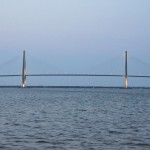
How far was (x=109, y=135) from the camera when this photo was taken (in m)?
14.8

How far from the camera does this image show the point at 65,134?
48.8 ft

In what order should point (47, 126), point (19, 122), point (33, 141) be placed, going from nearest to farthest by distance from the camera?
1. point (33, 141)
2. point (47, 126)
3. point (19, 122)

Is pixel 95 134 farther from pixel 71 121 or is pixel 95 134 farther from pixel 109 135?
pixel 71 121

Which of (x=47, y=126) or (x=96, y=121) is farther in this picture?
(x=96, y=121)

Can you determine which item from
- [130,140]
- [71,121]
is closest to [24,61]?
[71,121]

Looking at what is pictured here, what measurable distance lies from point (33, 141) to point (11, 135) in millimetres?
1268

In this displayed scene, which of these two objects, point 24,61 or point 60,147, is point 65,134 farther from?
point 24,61

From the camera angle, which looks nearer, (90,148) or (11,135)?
(90,148)

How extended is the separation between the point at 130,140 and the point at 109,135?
117 cm

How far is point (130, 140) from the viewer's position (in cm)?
1377

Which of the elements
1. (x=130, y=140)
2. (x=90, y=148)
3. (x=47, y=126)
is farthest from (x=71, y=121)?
(x=90, y=148)

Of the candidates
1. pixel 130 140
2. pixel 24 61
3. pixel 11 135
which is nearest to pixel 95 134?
pixel 130 140

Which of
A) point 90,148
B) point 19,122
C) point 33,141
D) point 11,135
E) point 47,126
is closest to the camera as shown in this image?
point 90,148

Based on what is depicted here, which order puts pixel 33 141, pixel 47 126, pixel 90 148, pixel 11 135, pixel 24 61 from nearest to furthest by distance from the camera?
pixel 90 148 < pixel 33 141 < pixel 11 135 < pixel 47 126 < pixel 24 61
